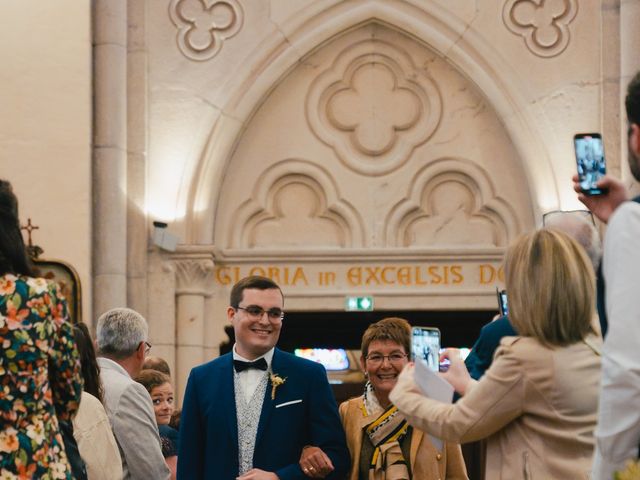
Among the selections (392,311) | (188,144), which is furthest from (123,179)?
(392,311)

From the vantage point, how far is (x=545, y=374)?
13.1 ft

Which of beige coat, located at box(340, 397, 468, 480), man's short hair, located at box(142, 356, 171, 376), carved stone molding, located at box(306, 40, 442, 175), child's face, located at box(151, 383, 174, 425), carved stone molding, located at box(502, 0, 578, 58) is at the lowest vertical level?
beige coat, located at box(340, 397, 468, 480)

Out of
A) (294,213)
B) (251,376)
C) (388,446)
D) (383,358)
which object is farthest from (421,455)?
(294,213)

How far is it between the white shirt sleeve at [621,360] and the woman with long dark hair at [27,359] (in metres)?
1.66

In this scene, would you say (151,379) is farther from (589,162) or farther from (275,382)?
(589,162)

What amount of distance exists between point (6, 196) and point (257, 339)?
192cm

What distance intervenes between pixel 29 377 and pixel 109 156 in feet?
30.7

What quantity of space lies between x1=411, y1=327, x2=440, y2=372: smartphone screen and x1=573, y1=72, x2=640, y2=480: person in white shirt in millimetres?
1251

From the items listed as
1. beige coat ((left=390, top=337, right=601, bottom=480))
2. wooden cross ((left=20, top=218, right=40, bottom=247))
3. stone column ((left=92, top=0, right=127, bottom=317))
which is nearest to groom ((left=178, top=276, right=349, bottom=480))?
beige coat ((left=390, top=337, right=601, bottom=480))

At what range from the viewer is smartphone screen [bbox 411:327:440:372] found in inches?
179

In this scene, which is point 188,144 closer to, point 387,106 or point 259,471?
point 387,106

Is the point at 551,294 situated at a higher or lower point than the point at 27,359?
higher

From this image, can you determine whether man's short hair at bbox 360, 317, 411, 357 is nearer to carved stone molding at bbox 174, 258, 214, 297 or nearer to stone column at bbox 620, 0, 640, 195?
carved stone molding at bbox 174, 258, 214, 297

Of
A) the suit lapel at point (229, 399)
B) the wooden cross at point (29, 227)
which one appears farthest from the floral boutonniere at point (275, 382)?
the wooden cross at point (29, 227)
